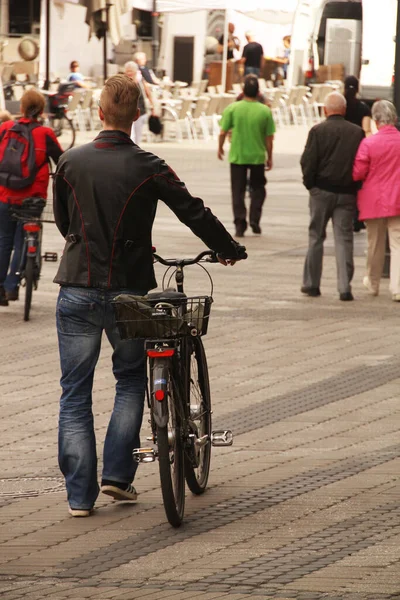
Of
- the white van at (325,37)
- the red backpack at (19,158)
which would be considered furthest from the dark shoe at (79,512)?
the white van at (325,37)

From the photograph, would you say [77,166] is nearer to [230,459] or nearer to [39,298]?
[230,459]

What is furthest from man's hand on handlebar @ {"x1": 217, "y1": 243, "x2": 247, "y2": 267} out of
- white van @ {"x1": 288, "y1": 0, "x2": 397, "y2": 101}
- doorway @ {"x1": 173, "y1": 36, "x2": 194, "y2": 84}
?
doorway @ {"x1": 173, "y1": 36, "x2": 194, "y2": 84}

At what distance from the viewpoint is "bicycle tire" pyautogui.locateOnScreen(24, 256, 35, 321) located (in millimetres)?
11898

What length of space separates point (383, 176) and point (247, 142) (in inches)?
180

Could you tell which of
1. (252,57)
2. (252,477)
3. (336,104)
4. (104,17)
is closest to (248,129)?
(336,104)

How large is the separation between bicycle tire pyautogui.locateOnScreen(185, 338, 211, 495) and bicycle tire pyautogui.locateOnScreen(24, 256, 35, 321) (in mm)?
5219

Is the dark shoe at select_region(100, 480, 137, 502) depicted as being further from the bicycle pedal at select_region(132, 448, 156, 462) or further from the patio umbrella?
the patio umbrella

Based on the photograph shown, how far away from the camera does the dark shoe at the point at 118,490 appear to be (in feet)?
21.5

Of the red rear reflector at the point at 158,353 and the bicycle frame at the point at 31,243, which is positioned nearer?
the red rear reflector at the point at 158,353

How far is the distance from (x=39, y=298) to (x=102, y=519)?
268 inches

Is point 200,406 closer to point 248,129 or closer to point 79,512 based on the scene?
point 79,512

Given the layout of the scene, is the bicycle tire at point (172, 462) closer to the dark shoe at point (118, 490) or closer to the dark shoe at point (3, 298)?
the dark shoe at point (118, 490)

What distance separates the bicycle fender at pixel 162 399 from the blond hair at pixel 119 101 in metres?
1.09

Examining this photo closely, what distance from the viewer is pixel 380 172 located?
43.7 ft
